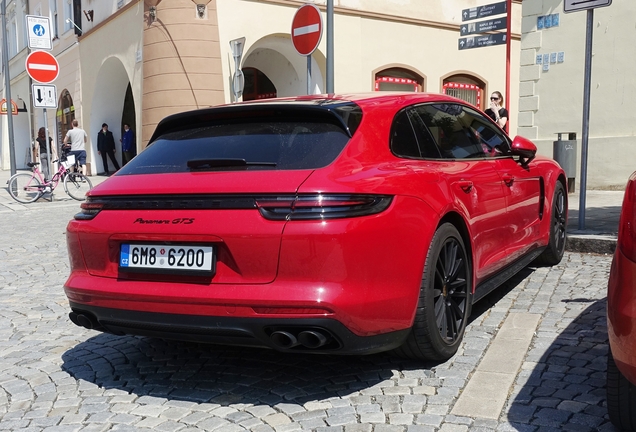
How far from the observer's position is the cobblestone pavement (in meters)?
3.02

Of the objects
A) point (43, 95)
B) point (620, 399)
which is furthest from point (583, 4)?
point (43, 95)

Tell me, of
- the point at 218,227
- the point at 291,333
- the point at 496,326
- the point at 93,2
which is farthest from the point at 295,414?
the point at 93,2

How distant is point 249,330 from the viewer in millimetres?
3000

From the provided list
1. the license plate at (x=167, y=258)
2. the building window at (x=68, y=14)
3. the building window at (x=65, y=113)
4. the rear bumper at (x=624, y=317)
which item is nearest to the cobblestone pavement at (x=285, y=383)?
the rear bumper at (x=624, y=317)

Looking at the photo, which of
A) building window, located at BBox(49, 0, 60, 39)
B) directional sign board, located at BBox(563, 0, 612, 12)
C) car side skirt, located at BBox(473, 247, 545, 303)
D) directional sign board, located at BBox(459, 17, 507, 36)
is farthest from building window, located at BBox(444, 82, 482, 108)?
car side skirt, located at BBox(473, 247, 545, 303)

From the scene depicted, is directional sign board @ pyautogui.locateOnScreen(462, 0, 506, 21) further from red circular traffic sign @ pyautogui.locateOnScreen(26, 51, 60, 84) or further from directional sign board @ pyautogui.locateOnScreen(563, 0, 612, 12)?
red circular traffic sign @ pyautogui.locateOnScreen(26, 51, 60, 84)

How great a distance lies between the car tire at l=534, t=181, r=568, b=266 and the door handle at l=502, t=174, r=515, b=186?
117 cm

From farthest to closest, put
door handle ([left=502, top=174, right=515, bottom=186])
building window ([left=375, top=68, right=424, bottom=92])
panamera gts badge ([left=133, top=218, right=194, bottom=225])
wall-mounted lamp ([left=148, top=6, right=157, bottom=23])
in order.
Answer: building window ([left=375, top=68, right=424, bottom=92]) < wall-mounted lamp ([left=148, top=6, right=157, bottom=23]) < door handle ([left=502, top=174, right=515, bottom=186]) < panamera gts badge ([left=133, top=218, right=194, bottom=225])

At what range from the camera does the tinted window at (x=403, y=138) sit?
3.57m

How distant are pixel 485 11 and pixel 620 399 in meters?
11.3

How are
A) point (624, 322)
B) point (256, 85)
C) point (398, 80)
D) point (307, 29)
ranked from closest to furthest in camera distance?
point (624, 322), point (307, 29), point (398, 80), point (256, 85)

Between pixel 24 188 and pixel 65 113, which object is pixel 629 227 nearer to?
pixel 24 188

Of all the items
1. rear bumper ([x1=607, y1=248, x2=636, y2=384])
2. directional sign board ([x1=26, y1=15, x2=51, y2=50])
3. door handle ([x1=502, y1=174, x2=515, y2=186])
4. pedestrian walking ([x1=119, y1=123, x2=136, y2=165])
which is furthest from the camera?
pedestrian walking ([x1=119, y1=123, x2=136, y2=165])

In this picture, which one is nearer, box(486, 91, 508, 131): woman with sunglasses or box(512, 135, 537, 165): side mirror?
box(512, 135, 537, 165): side mirror
